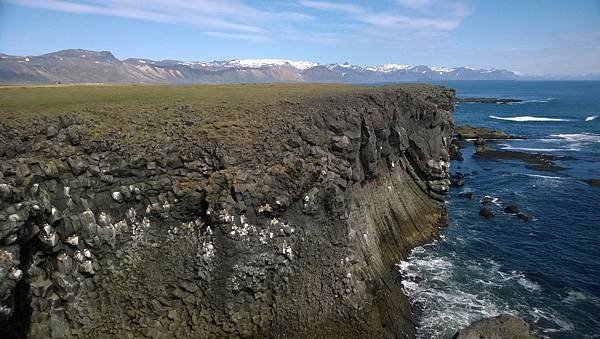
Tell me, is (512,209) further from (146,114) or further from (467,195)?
(146,114)

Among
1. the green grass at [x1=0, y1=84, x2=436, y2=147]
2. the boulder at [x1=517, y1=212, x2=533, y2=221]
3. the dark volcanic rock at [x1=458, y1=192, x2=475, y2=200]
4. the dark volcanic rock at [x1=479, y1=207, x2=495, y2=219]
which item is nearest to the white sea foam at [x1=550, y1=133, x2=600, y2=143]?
the dark volcanic rock at [x1=458, y1=192, x2=475, y2=200]

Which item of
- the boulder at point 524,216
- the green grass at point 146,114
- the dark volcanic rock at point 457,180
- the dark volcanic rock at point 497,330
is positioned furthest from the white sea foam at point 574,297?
the dark volcanic rock at point 457,180

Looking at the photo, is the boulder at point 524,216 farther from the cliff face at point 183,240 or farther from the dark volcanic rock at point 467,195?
the cliff face at point 183,240

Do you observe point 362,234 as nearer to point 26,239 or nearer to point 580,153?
point 26,239

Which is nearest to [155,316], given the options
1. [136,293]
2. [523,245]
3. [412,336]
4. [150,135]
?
[136,293]

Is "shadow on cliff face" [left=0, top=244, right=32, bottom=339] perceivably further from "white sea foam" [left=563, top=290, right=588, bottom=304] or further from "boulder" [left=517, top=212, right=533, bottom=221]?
"boulder" [left=517, top=212, right=533, bottom=221]
